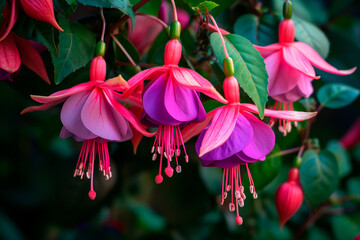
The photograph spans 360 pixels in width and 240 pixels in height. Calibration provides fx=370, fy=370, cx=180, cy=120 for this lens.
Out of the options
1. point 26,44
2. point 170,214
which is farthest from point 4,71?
point 170,214

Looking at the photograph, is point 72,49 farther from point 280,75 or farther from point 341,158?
point 341,158

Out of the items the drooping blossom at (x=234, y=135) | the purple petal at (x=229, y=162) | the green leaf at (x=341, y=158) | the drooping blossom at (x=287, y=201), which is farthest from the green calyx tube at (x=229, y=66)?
the green leaf at (x=341, y=158)

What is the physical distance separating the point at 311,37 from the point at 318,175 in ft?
0.96

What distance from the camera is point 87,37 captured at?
2.03ft

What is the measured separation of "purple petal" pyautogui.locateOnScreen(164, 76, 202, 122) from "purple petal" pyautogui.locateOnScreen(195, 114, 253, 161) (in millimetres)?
54

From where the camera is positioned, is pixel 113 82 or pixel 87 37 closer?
pixel 113 82

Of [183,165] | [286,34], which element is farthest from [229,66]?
[183,165]

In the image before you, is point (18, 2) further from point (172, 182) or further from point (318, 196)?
point (172, 182)

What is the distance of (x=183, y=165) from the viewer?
113 centimetres

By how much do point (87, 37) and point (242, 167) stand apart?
0.35 meters

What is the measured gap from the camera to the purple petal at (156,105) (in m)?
0.49

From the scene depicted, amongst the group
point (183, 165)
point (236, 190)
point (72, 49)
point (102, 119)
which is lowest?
point (183, 165)

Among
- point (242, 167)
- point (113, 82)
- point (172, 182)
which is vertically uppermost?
point (113, 82)

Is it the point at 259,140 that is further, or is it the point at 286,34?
the point at 286,34
